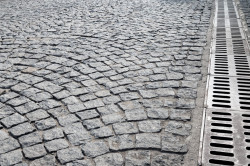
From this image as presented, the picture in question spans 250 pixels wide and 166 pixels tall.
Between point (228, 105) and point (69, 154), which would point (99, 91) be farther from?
point (228, 105)

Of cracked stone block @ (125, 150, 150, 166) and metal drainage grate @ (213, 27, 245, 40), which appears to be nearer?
cracked stone block @ (125, 150, 150, 166)

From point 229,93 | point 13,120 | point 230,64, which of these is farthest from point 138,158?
point 230,64

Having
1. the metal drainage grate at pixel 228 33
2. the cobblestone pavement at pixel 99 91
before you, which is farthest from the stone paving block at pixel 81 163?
the metal drainage grate at pixel 228 33

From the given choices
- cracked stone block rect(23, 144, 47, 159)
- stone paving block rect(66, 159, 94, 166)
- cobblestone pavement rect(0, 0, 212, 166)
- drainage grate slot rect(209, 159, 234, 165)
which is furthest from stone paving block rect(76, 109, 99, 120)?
drainage grate slot rect(209, 159, 234, 165)

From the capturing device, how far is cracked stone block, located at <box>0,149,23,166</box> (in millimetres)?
2428

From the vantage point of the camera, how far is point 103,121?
297 cm

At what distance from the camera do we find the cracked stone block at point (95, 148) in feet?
8.23

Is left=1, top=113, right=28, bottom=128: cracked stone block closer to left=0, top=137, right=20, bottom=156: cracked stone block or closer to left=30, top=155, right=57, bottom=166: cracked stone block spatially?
left=0, top=137, right=20, bottom=156: cracked stone block

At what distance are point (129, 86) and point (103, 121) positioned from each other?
867mm

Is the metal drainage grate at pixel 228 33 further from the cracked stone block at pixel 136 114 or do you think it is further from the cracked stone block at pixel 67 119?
the cracked stone block at pixel 67 119

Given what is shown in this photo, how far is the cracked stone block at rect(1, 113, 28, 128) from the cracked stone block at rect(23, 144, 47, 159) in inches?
19.3

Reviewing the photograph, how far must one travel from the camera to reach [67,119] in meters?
3.01

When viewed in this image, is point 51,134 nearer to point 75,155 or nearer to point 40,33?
point 75,155

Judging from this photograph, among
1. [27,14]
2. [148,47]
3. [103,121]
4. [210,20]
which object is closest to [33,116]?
[103,121]
